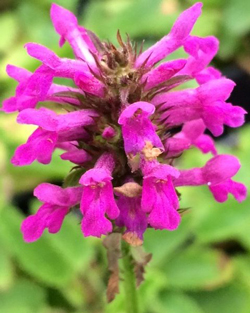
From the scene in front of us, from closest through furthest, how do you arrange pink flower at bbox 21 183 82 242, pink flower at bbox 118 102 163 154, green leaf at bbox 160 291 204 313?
pink flower at bbox 118 102 163 154
pink flower at bbox 21 183 82 242
green leaf at bbox 160 291 204 313

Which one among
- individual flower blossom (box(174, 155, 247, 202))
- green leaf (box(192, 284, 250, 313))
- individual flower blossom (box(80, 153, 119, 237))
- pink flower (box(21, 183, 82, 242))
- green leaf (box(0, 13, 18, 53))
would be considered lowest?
green leaf (box(192, 284, 250, 313))

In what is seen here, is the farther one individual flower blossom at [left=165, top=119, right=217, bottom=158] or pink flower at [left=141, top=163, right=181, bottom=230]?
individual flower blossom at [left=165, top=119, right=217, bottom=158]

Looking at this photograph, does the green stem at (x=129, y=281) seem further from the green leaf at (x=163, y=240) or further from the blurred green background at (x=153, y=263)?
the green leaf at (x=163, y=240)

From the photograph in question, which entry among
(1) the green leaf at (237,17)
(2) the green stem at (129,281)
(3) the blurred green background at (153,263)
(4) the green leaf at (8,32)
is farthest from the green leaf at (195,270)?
(4) the green leaf at (8,32)

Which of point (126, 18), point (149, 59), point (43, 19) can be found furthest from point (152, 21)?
point (149, 59)

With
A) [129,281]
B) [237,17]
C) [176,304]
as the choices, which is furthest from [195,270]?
[237,17]

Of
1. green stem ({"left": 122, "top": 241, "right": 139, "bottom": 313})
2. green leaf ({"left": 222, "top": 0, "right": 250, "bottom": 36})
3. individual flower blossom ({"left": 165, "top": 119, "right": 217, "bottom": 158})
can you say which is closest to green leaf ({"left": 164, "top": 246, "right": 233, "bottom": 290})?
green stem ({"left": 122, "top": 241, "right": 139, "bottom": 313})

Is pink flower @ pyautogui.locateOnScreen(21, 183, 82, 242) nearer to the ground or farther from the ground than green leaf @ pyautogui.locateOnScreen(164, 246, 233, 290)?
farther from the ground

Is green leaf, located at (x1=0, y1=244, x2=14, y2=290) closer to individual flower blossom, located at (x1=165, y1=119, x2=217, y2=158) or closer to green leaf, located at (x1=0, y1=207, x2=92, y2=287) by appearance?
green leaf, located at (x1=0, y1=207, x2=92, y2=287)
